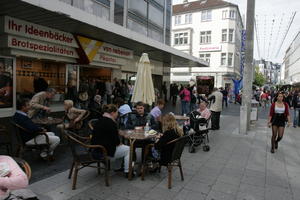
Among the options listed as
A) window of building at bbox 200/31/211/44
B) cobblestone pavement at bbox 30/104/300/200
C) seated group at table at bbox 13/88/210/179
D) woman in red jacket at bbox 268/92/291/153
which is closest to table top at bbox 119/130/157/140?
seated group at table at bbox 13/88/210/179

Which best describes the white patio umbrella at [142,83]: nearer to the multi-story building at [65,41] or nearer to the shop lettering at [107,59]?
the multi-story building at [65,41]

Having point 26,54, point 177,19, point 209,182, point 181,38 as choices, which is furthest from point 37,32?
point 177,19

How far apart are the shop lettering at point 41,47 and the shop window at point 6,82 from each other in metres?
0.82

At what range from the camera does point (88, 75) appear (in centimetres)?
1316

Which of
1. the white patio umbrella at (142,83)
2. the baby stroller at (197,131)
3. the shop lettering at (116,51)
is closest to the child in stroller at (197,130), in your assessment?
the baby stroller at (197,131)

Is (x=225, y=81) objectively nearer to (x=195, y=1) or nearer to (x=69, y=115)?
(x=195, y=1)

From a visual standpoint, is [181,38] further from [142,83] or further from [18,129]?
[18,129]

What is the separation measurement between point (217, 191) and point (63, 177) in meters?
2.68

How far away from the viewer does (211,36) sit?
37.1 meters

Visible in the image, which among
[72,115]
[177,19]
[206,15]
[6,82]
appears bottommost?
[72,115]

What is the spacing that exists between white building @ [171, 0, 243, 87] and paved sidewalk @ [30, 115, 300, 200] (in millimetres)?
32034

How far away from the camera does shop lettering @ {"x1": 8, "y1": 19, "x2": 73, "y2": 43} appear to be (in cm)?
774

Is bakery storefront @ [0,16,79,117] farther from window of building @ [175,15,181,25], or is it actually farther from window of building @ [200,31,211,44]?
window of building @ [175,15,181,25]

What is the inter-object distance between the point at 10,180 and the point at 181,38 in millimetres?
39967
